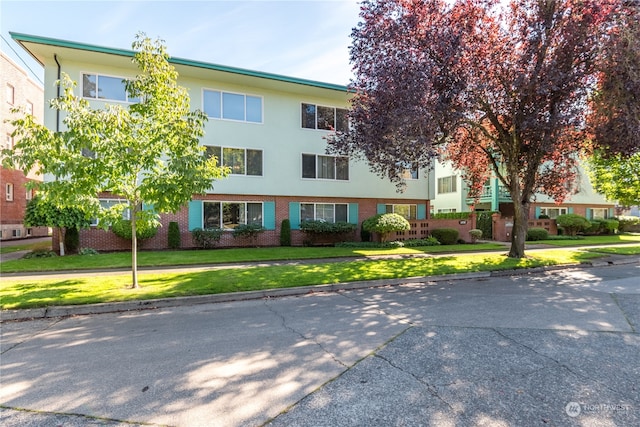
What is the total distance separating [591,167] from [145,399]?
120 ft

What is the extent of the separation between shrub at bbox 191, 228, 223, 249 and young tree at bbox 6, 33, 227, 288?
857 centimetres

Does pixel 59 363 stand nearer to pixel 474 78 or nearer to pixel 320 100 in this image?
pixel 474 78

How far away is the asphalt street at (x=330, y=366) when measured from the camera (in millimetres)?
3164

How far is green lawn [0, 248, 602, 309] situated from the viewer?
7.51 metres

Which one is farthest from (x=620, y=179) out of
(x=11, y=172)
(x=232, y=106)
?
(x=11, y=172)

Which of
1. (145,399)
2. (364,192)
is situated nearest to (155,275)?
(145,399)

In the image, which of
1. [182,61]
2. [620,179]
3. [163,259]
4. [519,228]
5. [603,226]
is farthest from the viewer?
[603,226]

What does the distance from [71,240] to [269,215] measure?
9.21 m

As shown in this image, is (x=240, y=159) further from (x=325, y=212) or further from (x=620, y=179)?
(x=620, y=179)

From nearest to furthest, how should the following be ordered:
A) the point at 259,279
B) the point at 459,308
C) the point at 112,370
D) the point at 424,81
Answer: the point at 112,370
the point at 459,308
the point at 259,279
the point at 424,81

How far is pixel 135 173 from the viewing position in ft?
27.6

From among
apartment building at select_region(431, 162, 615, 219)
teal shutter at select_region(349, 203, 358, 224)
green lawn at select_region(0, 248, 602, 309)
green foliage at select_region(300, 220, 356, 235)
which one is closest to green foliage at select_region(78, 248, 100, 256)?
green lawn at select_region(0, 248, 602, 309)

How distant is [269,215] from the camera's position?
1950 cm

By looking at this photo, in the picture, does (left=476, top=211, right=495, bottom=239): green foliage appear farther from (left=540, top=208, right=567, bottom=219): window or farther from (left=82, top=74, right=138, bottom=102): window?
(left=82, top=74, right=138, bottom=102): window
